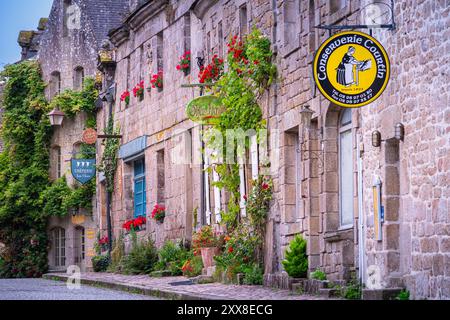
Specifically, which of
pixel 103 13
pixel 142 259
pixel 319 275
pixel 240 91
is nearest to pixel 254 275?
pixel 319 275

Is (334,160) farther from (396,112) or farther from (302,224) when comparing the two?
(396,112)

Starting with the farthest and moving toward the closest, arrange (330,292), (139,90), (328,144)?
(139,90) → (328,144) → (330,292)

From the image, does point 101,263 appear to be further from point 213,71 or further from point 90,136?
point 213,71

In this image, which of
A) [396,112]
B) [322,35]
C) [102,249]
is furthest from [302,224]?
[102,249]

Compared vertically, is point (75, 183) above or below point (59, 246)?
above

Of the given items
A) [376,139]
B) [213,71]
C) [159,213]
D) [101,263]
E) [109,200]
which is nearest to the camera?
[376,139]

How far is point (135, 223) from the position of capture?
29141mm

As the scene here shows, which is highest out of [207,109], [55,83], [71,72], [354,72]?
[71,72]

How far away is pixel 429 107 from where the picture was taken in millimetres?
14203

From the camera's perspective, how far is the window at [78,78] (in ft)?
120

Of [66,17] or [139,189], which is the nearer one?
[139,189]

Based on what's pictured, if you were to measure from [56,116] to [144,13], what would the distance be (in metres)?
8.21

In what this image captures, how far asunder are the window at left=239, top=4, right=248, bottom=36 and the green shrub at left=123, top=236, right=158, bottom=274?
247 inches

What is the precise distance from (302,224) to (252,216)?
1.92 m
